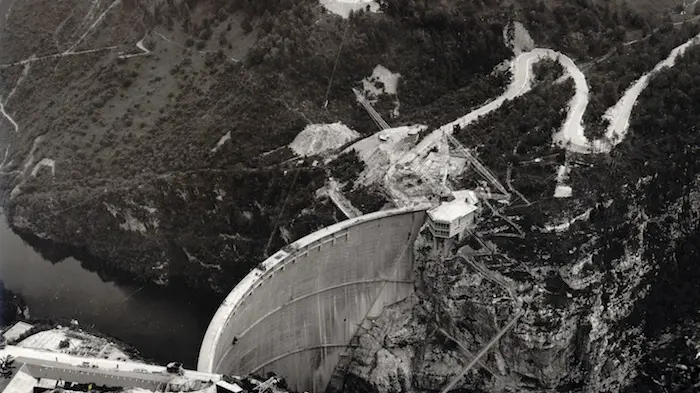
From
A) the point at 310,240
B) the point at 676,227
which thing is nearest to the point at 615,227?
the point at 676,227

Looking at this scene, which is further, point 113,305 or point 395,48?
point 395,48

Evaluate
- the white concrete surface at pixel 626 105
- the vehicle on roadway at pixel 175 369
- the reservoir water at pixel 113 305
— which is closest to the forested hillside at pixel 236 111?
the reservoir water at pixel 113 305

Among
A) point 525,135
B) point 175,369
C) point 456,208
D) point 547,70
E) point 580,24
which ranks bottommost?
point 175,369

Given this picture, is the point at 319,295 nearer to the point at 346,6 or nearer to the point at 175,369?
the point at 175,369

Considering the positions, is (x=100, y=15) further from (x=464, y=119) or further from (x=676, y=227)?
(x=676, y=227)

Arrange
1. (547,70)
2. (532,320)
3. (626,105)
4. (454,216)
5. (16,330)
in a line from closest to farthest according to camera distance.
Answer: (532,320) → (454,216) → (16,330) → (626,105) → (547,70)

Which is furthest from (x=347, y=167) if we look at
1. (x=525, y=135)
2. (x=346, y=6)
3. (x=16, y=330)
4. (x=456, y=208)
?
(x=16, y=330)

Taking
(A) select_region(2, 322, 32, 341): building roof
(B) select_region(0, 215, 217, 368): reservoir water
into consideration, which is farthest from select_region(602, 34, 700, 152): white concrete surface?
(A) select_region(2, 322, 32, 341): building roof
